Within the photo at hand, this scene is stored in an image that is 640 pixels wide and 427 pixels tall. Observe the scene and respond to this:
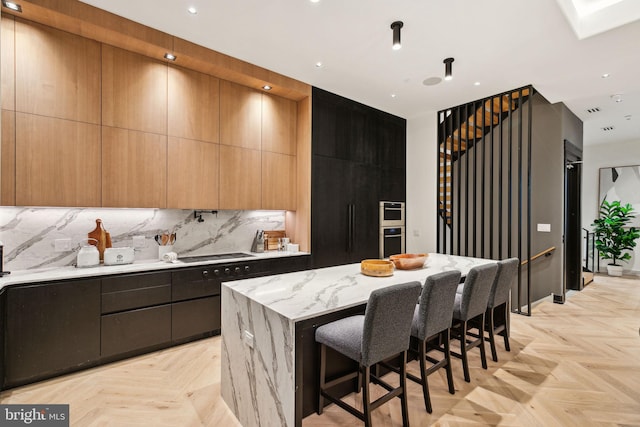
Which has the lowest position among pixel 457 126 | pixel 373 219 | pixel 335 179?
pixel 373 219

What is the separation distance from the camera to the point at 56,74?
107 inches

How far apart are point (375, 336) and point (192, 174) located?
2.68 meters

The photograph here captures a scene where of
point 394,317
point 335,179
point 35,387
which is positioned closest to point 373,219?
point 335,179

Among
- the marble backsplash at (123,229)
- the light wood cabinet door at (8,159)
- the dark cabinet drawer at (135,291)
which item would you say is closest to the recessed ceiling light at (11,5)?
the light wood cabinet door at (8,159)

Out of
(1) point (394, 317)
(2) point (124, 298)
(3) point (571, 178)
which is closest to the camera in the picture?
(1) point (394, 317)

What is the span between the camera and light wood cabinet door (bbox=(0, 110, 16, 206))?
2498 millimetres

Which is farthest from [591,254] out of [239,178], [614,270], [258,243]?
[239,178]

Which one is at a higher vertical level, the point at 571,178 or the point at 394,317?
the point at 571,178

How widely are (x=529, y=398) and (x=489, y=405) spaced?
1.21ft

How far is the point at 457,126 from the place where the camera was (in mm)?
5082

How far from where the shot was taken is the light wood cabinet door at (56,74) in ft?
8.50

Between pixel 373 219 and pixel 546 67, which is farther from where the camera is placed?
pixel 373 219

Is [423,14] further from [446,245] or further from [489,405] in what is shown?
[446,245]

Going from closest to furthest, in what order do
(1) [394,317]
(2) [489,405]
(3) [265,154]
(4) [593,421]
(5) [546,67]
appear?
(1) [394,317], (4) [593,421], (2) [489,405], (5) [546,67], (3) [265,154]
